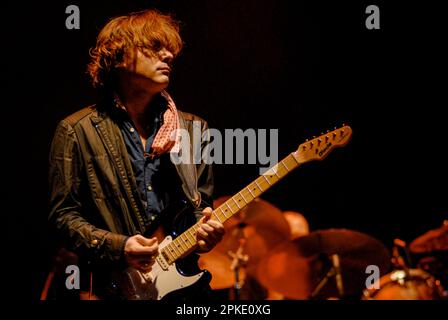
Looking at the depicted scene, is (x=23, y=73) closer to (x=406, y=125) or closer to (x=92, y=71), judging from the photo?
(x=92, y=71)

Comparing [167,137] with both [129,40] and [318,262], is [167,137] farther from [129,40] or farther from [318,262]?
[318,262]

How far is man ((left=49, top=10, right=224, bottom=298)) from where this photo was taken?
7.57 feet

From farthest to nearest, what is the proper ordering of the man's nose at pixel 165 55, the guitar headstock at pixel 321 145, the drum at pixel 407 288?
1. the drum at pixel 407 288
2. the man's nose at pixel 165 55
3. the guitar headstock at pixel 321 145

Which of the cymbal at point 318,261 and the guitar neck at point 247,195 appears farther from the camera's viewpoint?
the cymbal at point 318,261

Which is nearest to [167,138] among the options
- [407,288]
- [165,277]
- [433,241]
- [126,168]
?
[126,168]

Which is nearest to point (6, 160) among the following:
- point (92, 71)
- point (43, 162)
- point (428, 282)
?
point (43, 162)

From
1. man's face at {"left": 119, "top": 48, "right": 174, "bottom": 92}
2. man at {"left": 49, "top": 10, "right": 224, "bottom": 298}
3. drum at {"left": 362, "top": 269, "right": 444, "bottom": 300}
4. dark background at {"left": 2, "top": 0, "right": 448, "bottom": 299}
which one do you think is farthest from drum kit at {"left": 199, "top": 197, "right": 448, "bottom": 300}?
man's face at {"left": 119, "top": 48, "right": 174, "bottom": 92}

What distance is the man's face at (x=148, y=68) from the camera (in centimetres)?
249

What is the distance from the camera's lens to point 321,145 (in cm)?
245

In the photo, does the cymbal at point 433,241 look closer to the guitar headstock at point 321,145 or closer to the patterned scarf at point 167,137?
the guitar headstock at point 321,145

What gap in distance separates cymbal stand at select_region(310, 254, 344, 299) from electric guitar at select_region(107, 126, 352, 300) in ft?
6.64

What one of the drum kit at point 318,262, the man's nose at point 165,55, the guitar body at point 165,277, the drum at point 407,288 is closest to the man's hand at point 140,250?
the guitar body at point 165,277

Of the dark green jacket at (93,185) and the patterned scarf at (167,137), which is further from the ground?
the patterned scarf at (167,137)

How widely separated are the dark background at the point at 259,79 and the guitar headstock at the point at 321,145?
118 cm
